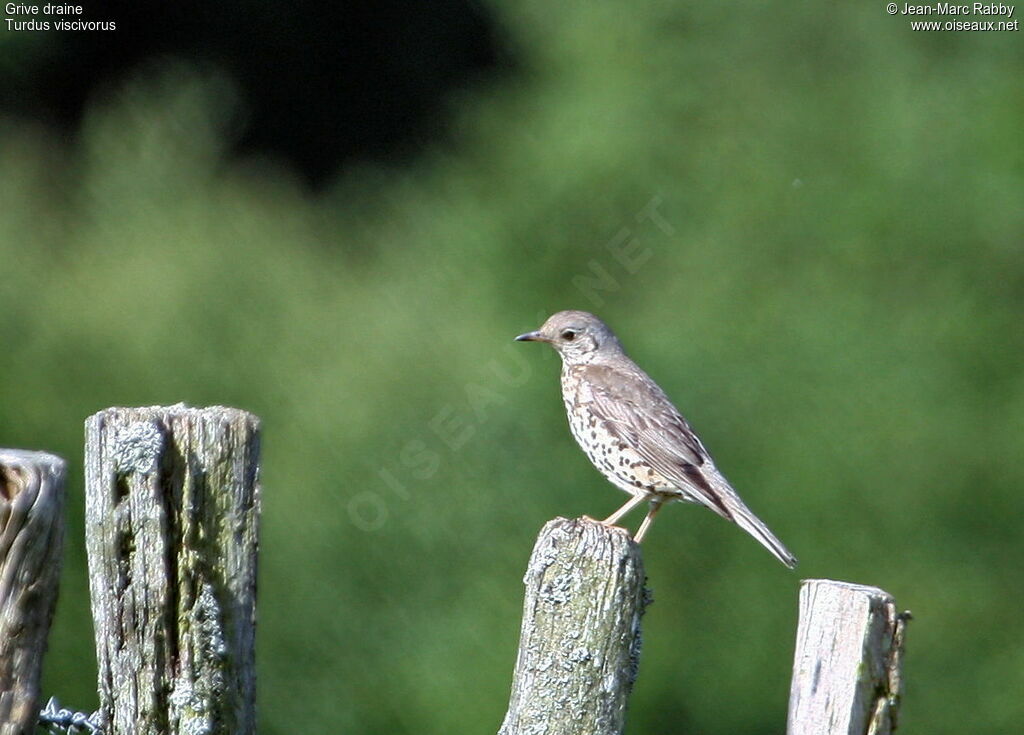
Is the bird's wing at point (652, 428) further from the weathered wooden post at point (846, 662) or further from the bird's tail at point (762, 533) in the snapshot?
the weathered wooden post at point (846, 662)

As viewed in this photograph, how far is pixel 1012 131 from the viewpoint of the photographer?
9.57 metres

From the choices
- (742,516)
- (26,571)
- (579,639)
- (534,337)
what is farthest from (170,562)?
(534,337)

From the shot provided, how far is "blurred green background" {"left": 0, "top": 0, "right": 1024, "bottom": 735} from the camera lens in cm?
781

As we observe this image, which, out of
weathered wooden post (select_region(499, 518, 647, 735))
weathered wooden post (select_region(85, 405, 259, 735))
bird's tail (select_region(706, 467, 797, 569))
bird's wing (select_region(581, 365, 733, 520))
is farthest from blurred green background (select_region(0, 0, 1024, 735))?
weathered wooden post (select_region(85, 405, 259, 735))

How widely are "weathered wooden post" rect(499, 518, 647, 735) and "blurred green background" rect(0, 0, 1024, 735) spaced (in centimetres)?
422

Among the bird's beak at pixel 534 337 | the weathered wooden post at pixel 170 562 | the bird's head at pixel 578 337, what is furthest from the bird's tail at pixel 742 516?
the weathered wooden post at pixel 170 562

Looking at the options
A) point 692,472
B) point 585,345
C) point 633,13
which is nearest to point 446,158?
point 633,13

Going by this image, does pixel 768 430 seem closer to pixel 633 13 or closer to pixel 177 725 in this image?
pixel 633 13

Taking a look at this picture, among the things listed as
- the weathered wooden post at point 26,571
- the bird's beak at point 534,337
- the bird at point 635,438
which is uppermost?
the bird's beak at point 534,337

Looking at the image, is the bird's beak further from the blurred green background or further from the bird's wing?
the blurred green background

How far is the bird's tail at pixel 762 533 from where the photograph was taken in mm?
4258

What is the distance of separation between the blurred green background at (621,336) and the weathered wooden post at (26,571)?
475cm

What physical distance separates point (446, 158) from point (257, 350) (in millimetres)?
3254

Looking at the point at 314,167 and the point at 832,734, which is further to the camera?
the point at 314,167
